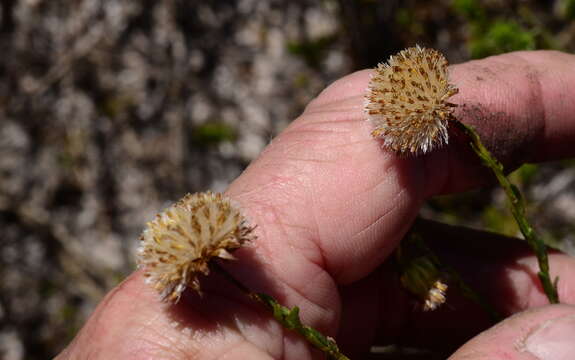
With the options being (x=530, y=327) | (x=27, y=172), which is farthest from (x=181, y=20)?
(x=530, y=327)

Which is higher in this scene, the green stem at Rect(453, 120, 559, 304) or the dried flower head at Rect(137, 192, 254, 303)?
the dried flower head at Rect(137, 192, 254, 303)

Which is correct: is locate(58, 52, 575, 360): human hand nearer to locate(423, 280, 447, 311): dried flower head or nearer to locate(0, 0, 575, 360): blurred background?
locate(423, 280, 447, 311): dried flower head

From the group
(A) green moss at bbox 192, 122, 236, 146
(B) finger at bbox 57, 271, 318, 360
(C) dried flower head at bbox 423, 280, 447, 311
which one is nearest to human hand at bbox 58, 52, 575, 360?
(B) finger at bbox 57, 271, 318, 360

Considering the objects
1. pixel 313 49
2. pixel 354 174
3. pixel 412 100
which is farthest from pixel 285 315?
pixel 313 49

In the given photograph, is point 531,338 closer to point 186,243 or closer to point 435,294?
point 435,294

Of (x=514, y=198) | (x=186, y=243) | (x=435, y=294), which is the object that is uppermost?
(x=186, y=243)

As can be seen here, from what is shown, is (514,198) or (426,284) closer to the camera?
(514,198)

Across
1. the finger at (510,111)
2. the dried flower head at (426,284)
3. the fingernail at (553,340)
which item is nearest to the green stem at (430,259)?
the dried flower head at (426,284)
